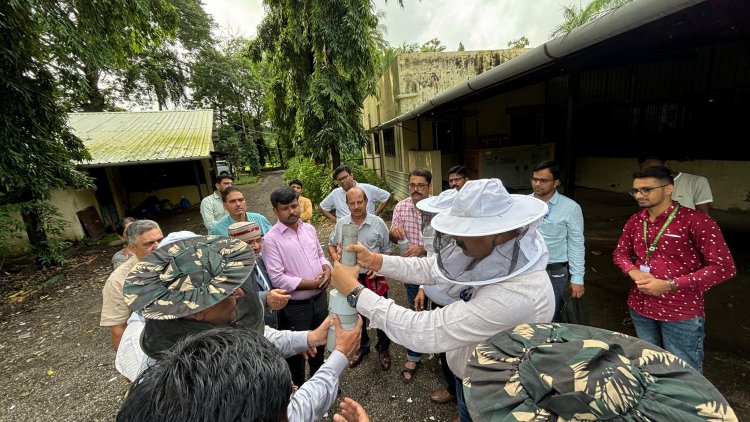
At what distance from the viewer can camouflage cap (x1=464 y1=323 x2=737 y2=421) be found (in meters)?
0.72

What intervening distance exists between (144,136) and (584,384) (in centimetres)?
1510

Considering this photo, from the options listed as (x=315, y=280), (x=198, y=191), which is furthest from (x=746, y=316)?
(x=198, y=191)

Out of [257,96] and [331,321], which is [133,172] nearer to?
[331,321]

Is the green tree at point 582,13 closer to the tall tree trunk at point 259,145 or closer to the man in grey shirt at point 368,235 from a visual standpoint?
the man in grey shirt at point 368,235

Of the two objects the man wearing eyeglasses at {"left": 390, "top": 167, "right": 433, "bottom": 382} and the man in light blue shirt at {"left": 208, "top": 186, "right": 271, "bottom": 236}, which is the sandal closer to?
the man wearing eyeglasses at {"left": 390, "top": 167, "right": 433, "bottom": 382}

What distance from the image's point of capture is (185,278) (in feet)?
4.08

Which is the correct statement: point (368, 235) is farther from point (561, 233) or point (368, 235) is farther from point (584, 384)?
point (584, 384)

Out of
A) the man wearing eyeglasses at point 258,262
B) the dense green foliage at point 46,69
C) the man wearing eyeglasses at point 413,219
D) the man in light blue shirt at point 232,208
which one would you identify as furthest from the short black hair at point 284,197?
the dense green foliage at point 46,69

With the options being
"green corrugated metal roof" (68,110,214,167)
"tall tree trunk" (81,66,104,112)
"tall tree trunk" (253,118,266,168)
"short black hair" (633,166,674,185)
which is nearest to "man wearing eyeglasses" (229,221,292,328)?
"short black hair" (633,166,674,185)

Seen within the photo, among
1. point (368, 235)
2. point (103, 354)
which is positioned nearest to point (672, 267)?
point (368, 235)

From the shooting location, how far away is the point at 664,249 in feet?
7.07

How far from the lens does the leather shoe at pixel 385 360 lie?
125 inches

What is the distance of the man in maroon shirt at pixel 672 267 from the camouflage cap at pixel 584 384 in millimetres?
1609

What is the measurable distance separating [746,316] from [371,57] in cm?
915
